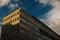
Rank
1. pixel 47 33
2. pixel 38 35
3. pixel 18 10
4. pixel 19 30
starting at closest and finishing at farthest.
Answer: pixel 19 30, pixel 18 10, pixel 38 35, pixel 47 33

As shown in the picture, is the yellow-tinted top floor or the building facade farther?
the yellow-tinted top floor

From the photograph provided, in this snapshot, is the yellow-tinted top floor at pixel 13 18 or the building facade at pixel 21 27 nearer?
the building facade at pixel 21 27

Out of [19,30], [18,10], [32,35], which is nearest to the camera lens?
[19,30]

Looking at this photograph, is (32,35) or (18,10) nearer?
(18,10)

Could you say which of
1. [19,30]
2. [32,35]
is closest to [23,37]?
[19,30]

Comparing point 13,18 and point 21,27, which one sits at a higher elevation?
point 13,18

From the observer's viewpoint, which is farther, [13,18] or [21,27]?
[13,18]

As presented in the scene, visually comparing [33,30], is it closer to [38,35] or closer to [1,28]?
[38,35]

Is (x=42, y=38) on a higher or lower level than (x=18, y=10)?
lower

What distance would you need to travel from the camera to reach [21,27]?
262ft

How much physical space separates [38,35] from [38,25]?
6852mm

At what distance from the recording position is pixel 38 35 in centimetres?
9812

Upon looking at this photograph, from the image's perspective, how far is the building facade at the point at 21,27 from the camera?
81062 millimetres

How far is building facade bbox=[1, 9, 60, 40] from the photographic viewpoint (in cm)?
8106
